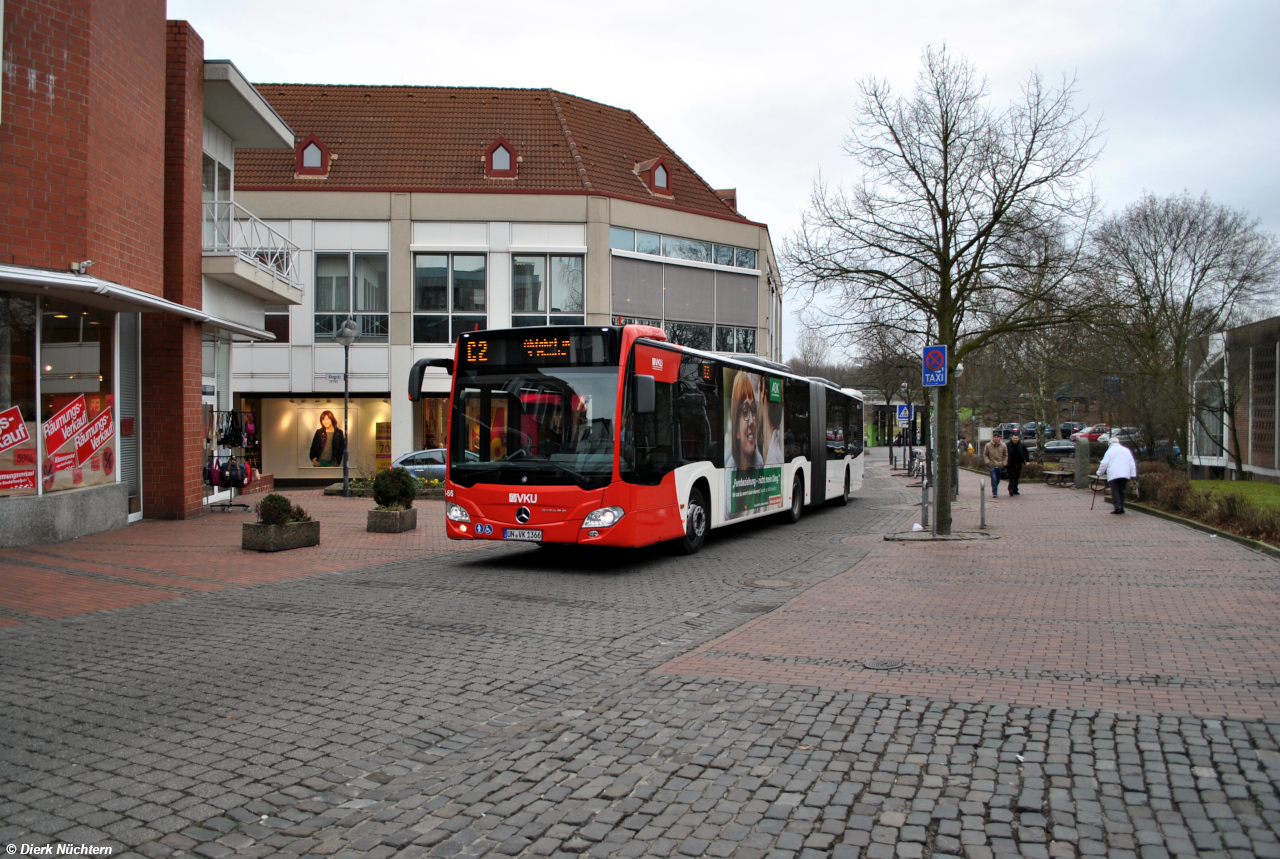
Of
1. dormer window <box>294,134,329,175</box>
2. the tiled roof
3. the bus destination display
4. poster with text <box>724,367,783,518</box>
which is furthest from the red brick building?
dormer window <box>294,134,329,175</box>

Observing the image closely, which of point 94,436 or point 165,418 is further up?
point 165,418

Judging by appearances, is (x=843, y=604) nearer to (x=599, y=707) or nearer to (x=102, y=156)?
(x=599, y=707)

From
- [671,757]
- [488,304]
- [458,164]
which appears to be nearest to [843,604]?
[671,757]

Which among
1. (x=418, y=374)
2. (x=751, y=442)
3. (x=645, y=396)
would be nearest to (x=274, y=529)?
(x=418, y=374)

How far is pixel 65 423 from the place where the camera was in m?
13.4

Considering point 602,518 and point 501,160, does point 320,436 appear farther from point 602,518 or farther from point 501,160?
point 602,518

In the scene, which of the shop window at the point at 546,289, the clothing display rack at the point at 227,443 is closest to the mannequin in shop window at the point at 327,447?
the shop window at the point at 546,289

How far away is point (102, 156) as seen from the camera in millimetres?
13742

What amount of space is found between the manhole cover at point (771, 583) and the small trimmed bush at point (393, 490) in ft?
23.2

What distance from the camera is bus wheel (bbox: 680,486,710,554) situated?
523 inches

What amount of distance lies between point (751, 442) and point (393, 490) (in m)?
5.93

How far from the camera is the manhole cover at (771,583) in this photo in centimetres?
1055

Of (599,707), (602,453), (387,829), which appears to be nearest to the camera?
(387,829)

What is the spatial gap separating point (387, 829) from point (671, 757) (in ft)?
4.76
